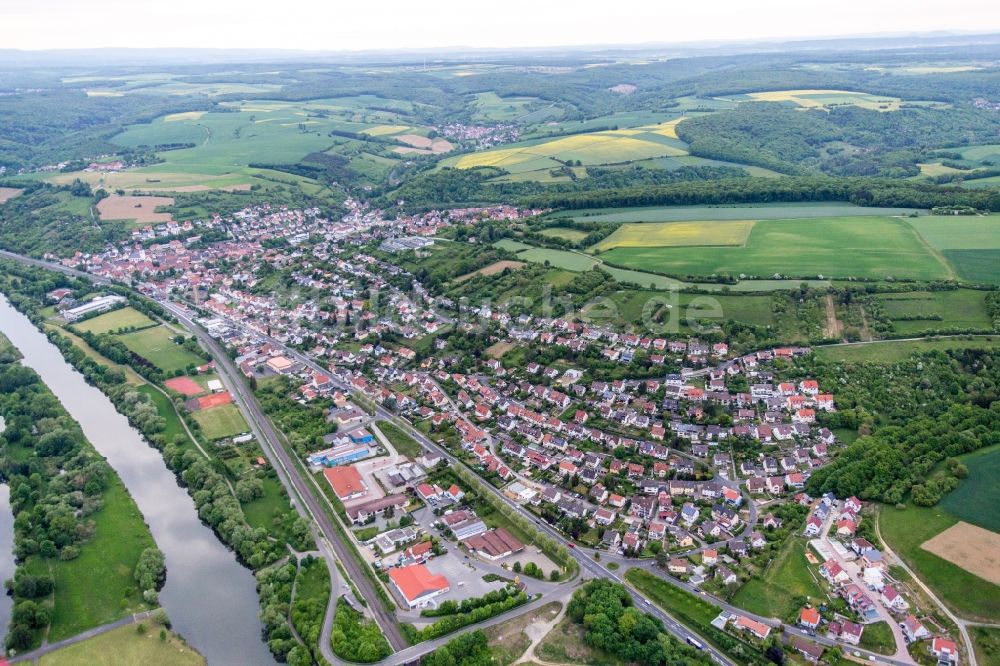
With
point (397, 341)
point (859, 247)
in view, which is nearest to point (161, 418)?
point (397, 341)

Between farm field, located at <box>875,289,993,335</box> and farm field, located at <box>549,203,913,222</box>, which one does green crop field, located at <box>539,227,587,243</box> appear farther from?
farm field, located at <box>875,289,993,335</box>

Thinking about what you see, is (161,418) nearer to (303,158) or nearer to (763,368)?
(763,368)

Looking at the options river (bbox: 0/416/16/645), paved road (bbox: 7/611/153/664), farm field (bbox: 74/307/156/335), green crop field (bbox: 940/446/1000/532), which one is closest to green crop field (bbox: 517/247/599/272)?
green crop field (bbox: 940/446/1000/532)

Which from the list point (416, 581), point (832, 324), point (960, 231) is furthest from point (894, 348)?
point (416, 581)

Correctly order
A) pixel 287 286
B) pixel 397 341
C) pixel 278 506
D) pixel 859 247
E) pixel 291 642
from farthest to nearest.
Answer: pixel 287 286, pixel 859 247, pixel 397 341, pixel 278 506, pixel 291 642

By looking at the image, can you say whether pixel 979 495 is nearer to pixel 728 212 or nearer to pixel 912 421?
pixel 912 421

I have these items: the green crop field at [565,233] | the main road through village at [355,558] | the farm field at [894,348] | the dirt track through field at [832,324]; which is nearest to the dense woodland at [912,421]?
the farm field at [894,348]

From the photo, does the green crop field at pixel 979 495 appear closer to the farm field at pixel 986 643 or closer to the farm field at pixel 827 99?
the farm field at pixel 986 643
